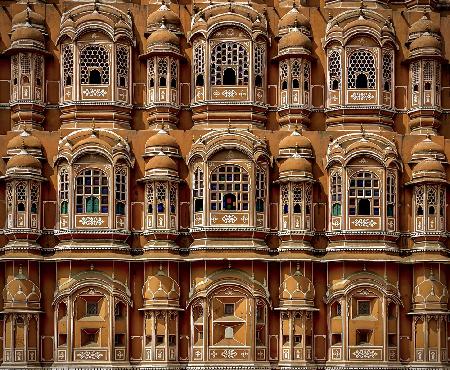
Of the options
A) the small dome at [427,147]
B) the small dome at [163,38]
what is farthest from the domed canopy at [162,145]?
the small dome at [427,147]

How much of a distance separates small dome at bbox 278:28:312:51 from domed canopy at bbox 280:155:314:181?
4.54 meters

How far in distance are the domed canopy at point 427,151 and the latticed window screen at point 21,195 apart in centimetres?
1519

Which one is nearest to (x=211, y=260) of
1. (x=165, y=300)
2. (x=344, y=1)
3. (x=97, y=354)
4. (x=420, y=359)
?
(x=165, y=300)

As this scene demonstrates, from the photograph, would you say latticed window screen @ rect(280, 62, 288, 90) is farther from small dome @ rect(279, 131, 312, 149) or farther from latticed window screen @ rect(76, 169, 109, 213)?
latticed window screen @ rect(76, 169, 109, 213)

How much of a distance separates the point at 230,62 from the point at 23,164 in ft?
29.7

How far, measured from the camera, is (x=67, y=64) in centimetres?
4550

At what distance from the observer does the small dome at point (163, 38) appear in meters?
45.1

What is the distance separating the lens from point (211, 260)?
4322 cm

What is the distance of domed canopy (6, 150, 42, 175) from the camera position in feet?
143

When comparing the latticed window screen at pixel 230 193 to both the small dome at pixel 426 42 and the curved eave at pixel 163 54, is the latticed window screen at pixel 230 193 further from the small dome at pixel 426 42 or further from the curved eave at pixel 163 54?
the small dome at pixel 426 42

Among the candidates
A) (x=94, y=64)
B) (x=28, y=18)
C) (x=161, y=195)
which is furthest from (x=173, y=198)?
(x=28, y=18)

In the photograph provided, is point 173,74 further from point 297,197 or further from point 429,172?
point 429,172

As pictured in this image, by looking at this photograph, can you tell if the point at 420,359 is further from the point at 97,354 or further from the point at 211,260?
the point at 97,354

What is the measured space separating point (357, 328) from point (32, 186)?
44.6ft
